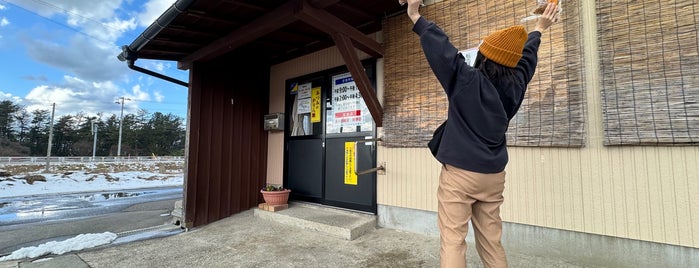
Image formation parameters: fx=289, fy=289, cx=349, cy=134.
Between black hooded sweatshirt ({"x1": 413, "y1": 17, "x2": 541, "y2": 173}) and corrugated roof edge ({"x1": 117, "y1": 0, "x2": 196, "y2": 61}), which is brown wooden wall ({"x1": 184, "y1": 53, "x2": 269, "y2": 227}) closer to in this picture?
corrugated roof edge ({"x1": 117, "y1": 0, "x2": 196, "y2": 61})

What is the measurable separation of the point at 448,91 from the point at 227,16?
2586 millimetres

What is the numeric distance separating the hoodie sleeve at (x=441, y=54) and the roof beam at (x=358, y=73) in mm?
1678

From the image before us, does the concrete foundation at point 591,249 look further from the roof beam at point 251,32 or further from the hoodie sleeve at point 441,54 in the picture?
the roof beam at point 251,32

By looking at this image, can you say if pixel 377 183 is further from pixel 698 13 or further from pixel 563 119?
pixel 698 13

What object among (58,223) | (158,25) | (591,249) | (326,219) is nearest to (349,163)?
(326,219)

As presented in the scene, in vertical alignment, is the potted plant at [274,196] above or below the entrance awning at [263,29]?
Result: below

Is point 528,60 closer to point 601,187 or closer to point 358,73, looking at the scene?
point 601,187

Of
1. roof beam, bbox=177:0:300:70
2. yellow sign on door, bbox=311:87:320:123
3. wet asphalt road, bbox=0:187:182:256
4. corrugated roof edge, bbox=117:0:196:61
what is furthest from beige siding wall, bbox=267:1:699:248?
wet asphalt road, bbox=0:187:182:256

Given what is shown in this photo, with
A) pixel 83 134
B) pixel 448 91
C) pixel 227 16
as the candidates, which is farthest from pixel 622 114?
pixel 83 134

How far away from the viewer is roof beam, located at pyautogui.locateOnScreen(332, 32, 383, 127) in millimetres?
2713

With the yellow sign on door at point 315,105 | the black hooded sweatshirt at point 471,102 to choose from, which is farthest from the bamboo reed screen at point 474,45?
the black hooded sweatshirt at point 471,102

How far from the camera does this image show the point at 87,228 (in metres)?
3.70

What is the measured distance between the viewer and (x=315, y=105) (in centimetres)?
406

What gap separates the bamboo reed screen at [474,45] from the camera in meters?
2.19
